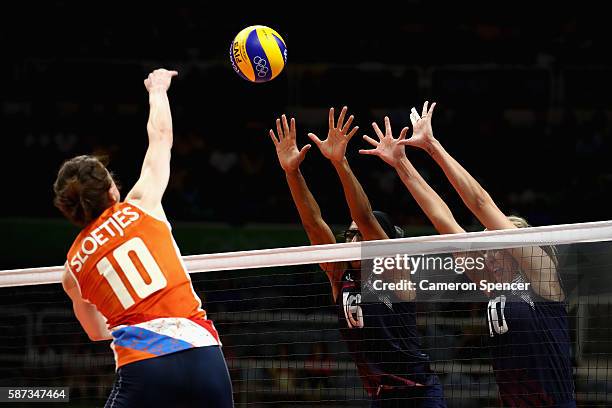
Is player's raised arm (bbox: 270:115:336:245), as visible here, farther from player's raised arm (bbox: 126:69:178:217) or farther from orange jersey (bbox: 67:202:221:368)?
orange jersey (bbox: 67:202:221:368)

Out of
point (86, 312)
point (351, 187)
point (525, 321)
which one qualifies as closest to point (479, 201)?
point (525, 321)

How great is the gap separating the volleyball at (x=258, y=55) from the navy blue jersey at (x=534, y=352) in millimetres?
2776

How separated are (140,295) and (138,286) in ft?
0.13

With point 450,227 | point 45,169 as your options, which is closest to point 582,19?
point 45,169

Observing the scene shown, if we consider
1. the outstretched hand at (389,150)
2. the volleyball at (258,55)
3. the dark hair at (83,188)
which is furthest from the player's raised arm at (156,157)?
the volleyball at (258,55)

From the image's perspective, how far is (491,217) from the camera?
18.2ft

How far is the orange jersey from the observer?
413 centimetres

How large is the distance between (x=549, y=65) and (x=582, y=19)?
5.21 ft

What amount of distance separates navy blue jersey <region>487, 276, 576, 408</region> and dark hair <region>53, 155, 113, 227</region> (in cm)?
229

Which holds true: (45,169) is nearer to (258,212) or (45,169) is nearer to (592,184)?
(258,212)

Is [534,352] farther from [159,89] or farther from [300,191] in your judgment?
[159,89]

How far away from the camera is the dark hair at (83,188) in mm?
4184

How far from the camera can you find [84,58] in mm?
16453

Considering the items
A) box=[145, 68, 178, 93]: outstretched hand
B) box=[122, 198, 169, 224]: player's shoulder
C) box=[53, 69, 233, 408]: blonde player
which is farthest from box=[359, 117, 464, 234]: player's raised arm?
box=[53, 69, 233, 408]: blonde player
